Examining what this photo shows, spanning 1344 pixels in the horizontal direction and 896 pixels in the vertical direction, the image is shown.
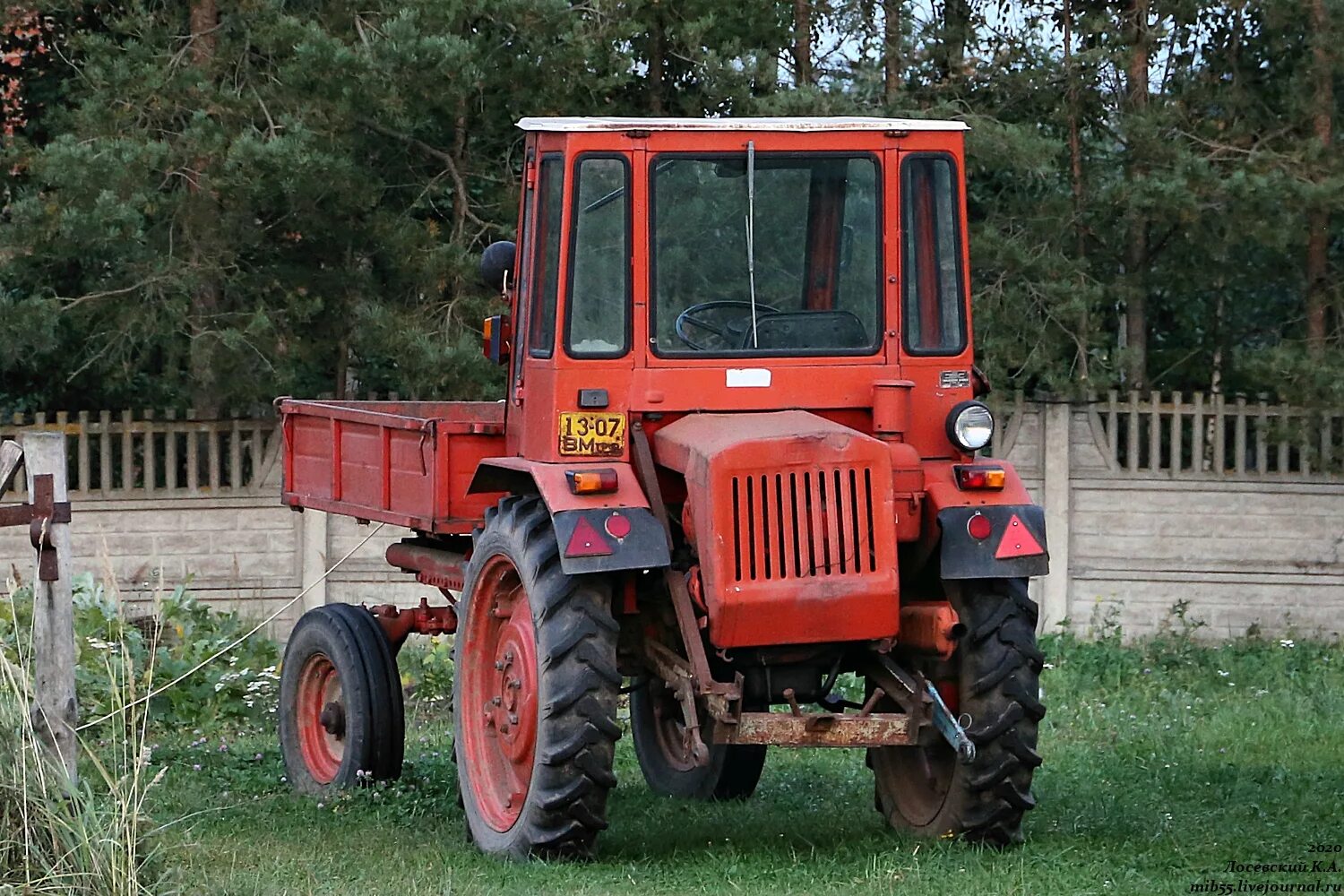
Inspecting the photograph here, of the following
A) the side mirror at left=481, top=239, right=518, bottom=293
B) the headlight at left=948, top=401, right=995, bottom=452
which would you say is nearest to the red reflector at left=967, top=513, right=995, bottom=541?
the headlight at left=948, top=401, right=995, bottom=452

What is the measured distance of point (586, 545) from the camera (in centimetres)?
677

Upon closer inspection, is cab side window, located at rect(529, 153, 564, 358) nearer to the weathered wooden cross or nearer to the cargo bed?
the cargo bed

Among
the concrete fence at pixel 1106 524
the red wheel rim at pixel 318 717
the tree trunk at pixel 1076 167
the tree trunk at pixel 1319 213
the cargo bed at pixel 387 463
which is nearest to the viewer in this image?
the cargo bed at pixel 387 463

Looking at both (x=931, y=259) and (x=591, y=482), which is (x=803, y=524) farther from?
(x=931, y=259)

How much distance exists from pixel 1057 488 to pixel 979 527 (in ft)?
23.5

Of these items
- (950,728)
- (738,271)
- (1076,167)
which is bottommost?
(950,728)

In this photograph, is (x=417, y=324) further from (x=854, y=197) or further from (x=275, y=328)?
(x=854, y=197)

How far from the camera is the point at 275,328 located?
1396 cm

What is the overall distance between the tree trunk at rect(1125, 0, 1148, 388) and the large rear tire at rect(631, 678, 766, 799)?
646cm

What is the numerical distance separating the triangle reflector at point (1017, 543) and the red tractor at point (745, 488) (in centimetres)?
1

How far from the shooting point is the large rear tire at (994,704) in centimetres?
712

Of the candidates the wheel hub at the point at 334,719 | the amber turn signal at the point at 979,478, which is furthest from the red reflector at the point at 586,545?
the wheel hub at the point at 334,719

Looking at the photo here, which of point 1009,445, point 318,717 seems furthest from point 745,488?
point 1009,445

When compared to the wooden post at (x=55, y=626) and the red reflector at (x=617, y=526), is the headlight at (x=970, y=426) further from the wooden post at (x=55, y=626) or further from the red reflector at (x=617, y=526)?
the wooden post at (x=55, y=626)
